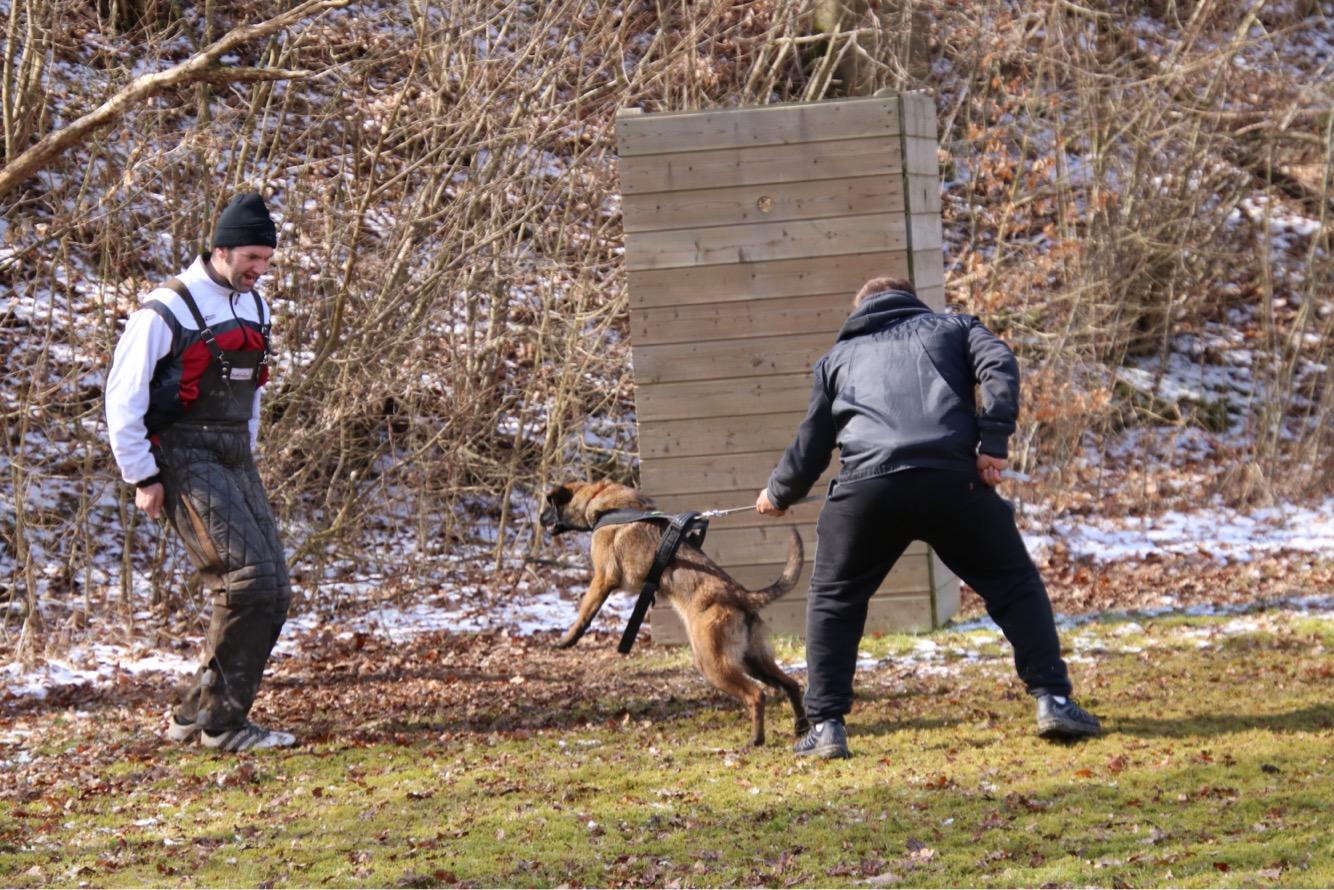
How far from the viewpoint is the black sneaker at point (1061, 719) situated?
5441 mm

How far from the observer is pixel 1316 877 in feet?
12.3

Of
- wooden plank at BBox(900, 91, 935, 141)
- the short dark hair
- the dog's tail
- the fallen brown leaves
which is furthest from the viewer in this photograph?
the fallen brown leaves

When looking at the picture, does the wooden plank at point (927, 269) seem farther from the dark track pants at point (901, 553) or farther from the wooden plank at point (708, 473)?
the dark track pants at point (901, 553)

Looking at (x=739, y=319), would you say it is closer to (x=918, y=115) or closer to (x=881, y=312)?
(x=918, y=115)

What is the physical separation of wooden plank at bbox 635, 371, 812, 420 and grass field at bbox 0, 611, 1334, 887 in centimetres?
154

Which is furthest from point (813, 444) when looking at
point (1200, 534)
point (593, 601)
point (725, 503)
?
point (1200, 534)

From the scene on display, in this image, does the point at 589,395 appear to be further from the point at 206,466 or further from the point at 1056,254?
the point at 206,466

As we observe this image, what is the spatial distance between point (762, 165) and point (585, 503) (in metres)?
2.37

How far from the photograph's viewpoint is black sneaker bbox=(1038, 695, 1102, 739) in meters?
5.44

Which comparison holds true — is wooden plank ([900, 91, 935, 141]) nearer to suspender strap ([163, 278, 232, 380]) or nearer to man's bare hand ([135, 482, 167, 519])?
suspender strap ([163, 278, 232, 380])

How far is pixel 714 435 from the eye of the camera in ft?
26.3

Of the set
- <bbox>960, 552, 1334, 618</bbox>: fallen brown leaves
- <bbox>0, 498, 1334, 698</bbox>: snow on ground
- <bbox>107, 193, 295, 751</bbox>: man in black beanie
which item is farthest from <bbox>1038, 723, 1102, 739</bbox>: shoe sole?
<bbox>960, 552, 1334, 618</bbox>: fallen brown leaves

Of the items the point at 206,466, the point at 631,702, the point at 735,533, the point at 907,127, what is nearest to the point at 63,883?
the point at 206,466

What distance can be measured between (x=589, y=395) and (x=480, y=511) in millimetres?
1397
